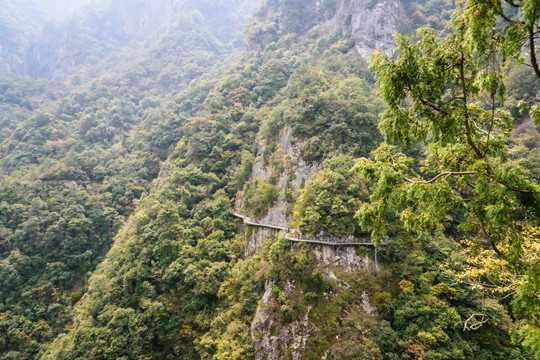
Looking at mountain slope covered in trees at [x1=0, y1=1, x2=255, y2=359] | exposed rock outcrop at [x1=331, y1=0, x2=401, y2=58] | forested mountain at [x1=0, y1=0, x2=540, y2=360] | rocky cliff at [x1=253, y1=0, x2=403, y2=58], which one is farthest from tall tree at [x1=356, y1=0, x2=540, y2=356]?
exposed rock outcrop at [x1=331, y1=0, x2=401, y2=58]

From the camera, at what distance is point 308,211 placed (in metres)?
17.1

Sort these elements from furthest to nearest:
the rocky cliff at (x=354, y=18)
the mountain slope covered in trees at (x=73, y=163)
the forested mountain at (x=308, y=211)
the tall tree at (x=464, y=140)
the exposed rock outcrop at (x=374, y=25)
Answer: the rocky cliff at (x=354, y=18) → the exposed rock outcrop at (x=374, y=25) → the mountain slope covered in trees at (x=73, y=163) → the forested mountain at (x=308, y=211) → the tall tree at (x=464, y=140)

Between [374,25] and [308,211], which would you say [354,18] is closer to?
[374,25]

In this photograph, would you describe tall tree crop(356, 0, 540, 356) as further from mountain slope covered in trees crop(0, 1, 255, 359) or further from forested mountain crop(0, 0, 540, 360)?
mountain slope covered in trees crop(0, 1, 255, 359)

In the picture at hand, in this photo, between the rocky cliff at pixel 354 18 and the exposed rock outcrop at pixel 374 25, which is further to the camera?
the rocky cliff at pixel 354 18

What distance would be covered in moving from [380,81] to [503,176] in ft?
8.46

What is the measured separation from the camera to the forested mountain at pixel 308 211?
15.0 feet

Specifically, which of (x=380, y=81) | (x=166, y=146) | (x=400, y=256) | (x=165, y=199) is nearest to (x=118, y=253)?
(x=165, y=199)

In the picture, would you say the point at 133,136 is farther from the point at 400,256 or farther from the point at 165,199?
the point at 400,256

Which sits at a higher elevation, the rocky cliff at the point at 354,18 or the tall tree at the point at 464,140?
the rocky cliff at the point at 354,18

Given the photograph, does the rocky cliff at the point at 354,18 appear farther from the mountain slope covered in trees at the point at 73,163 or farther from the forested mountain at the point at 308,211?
the mountain slope covered in trees at the point at 73,163

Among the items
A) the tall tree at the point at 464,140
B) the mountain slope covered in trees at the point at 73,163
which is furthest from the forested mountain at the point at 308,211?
the mountain slope covered in trees at the point at 73,163

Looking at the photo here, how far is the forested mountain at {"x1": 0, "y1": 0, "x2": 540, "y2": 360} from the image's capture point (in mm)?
4559

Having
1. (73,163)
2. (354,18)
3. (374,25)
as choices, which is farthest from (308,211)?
(354,18)
